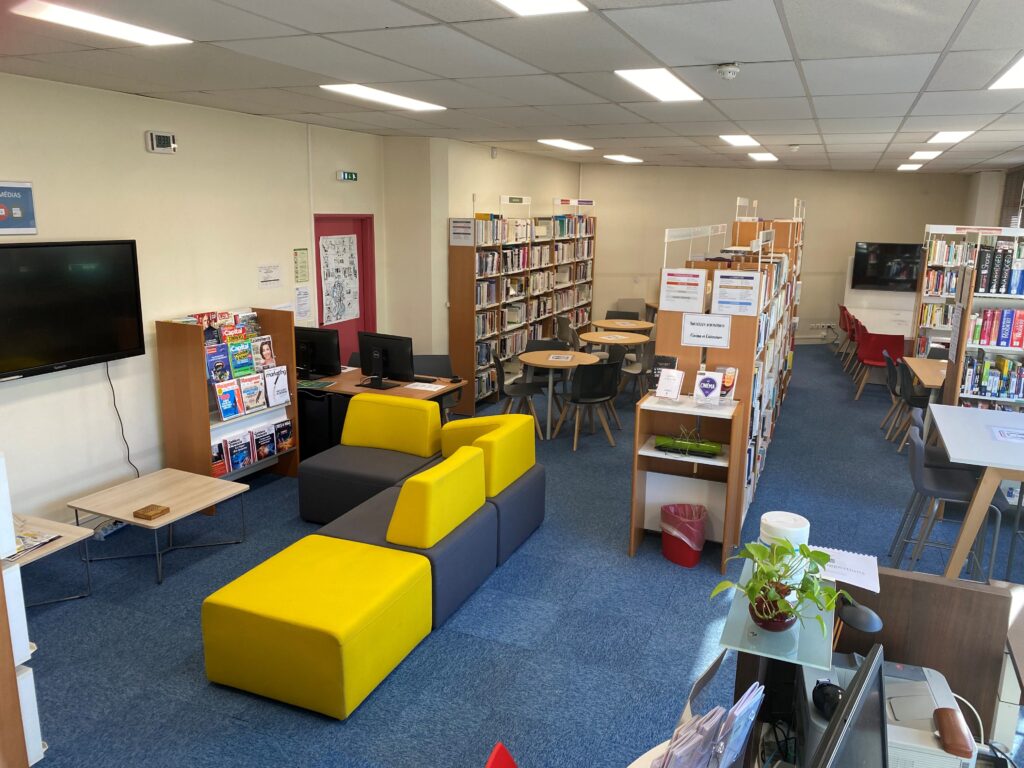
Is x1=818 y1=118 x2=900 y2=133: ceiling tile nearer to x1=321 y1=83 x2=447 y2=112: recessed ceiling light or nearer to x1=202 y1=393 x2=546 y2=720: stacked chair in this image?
x1=321 y1=83 x2=447 y2=112: recessed ceiling light

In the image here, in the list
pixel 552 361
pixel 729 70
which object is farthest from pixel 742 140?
pixel 729 70

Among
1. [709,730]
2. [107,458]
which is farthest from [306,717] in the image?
[107,458]

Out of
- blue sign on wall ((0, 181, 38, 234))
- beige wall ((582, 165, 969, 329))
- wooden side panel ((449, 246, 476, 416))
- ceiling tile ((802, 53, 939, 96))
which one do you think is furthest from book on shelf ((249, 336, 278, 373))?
beige wall ((582, 165, 969, 329))

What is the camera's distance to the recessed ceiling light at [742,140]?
742cm

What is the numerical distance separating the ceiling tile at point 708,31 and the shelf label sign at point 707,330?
170cm

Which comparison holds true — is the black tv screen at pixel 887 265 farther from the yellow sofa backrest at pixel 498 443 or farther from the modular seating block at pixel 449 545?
the modular seating block at pixel 449 545

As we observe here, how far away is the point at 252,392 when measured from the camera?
5785 millimetres

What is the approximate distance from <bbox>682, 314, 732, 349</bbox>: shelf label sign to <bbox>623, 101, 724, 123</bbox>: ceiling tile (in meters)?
1.55

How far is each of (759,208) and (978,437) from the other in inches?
374

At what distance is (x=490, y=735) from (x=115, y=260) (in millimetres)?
3934

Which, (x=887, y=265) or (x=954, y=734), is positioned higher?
(x=887, y=265)

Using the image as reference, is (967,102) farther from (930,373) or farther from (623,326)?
(623,326)

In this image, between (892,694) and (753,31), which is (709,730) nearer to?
(892,694)

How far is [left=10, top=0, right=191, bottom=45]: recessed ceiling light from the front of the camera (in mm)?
2900
